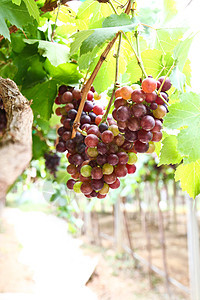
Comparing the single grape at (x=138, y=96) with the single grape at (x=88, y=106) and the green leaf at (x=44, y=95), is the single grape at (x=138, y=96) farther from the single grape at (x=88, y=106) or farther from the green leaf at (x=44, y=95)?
the green leaf at (x=44, y=95)

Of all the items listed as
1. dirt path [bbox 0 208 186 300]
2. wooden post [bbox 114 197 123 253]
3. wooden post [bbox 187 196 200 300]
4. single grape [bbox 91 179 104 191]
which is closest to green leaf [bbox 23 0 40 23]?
single grape [bbox 91 179 104 191]

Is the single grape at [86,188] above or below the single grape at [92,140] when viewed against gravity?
below

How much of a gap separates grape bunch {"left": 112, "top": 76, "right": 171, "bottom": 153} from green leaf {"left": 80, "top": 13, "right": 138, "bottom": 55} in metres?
0.09

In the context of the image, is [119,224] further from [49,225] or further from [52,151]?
[52,151]

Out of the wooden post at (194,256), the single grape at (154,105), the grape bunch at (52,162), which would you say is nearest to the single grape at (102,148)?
the single grape at (154,105)

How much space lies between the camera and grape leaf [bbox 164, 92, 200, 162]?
18.6 inches

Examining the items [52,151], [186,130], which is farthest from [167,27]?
[52,151]

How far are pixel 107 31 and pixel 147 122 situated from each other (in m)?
0.16

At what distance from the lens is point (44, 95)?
0.73 m

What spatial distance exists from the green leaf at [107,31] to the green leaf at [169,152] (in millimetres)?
215

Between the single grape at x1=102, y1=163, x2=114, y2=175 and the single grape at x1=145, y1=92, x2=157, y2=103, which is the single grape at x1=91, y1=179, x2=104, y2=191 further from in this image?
the single grape at x1=145, y1=92, x2=157, y2=103

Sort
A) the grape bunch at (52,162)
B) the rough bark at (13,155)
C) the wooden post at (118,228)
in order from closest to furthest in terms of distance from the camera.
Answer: the rough bark at (13,155)
the grape bunch at (52,162)
the wooden post at (118,228)

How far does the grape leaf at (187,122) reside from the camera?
0.47 m

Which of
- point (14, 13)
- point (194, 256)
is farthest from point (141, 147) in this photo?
point (194, 256)
